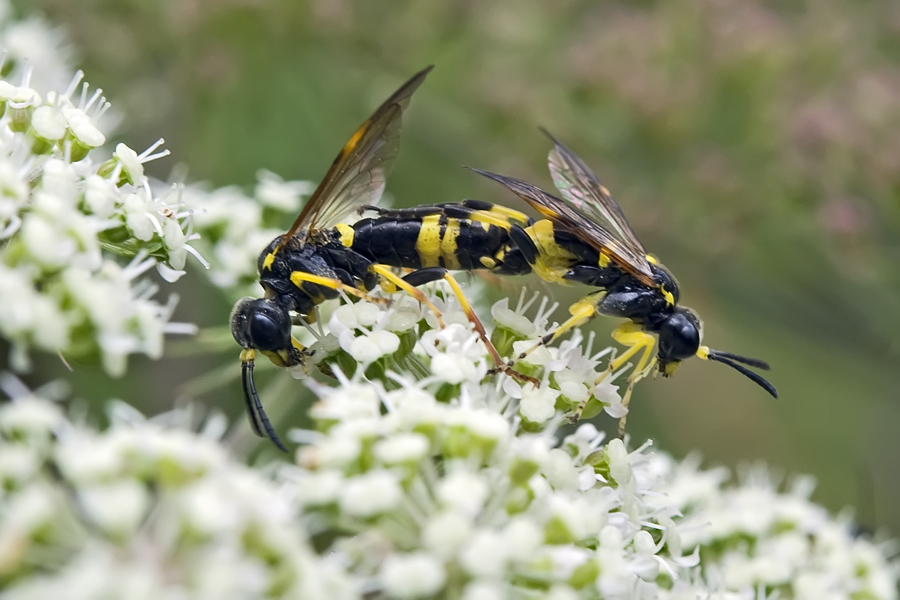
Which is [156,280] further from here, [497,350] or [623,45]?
[623,45]

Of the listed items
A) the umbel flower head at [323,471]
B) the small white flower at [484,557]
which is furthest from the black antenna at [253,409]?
the small white flower at [484,557]

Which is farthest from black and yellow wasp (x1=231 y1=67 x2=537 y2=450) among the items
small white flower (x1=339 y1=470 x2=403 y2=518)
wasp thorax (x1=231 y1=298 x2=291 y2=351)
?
small white flower (x1=339 y1=470 x2=403 y2=518)

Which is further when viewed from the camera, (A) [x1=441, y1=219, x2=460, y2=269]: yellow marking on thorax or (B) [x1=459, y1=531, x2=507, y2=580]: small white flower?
(A) [x1=441, y1=219, x2=460, y2=269]: yellow marking on thorax

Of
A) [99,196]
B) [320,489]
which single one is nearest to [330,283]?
[99,196]

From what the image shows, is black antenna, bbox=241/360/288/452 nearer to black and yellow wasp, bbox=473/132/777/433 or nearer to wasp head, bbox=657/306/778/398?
black and yellow wasp, bbox=473/132/777/433

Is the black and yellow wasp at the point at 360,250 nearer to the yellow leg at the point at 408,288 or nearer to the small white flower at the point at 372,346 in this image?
the yellow leg at the point at 408,288
